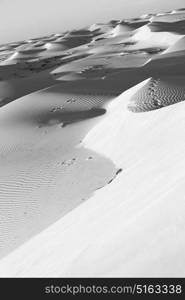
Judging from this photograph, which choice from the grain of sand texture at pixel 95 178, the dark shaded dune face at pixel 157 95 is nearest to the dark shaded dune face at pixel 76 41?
the grain of sand texture at pixel 95 178

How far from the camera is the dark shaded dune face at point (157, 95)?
10578 millimetres

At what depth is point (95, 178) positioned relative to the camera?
8.38m

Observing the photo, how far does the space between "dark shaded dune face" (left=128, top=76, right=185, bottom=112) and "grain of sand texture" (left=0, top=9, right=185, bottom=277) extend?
29 mm

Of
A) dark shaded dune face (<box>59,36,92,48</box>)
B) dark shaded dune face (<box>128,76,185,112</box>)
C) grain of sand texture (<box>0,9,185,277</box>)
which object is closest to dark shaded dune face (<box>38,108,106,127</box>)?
grain of sand texture (<box>0,9,185,277</box>)

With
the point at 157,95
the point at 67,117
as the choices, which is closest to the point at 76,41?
the point at 67,117

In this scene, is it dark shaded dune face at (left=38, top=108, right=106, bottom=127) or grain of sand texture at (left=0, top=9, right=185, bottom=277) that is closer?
grain of sand texture at (left=0, top=9, right=185, bottom=277)

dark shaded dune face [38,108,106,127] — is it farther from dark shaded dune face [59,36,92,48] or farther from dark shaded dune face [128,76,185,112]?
dark shaded dune face [59,36,92,48]

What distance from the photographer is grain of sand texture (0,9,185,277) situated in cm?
338

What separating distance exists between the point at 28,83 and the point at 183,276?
62.4 feet

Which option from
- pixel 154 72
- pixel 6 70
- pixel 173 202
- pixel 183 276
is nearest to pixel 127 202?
pixel 173 202

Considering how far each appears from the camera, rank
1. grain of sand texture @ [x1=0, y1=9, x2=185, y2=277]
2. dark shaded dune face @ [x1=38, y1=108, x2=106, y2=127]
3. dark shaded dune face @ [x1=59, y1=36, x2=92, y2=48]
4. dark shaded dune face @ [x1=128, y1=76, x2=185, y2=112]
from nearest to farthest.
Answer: grain of sand texture @ [x1=0, y1=9, x2=185, y2=277] < dark shaded dune face @ [x1=128, y1=76, x2=185, y2=112] < dark shaded dune face @ [x1=38, y1=108, x2=106, y2=127] < dark shaded dune face @ [x1=59, y1=36, x2=92, y2=48]

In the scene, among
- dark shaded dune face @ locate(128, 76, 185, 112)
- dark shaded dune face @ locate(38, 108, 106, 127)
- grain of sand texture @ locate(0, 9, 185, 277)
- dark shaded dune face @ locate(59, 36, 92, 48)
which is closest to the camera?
grain of sand texture @ locate(0, 9, 185, 277)

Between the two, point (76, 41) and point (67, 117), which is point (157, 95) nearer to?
point (67, 117)

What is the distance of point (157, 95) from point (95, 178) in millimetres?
3857
